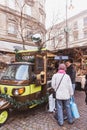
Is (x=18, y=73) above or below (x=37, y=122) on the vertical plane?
above

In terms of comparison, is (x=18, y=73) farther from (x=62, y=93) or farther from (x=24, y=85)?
(x=62, y=93)

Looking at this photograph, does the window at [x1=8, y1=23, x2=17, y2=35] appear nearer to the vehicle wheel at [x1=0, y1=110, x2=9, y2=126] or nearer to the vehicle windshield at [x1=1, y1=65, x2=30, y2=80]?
the vehicle windshield at [x1=1, y1=65, x2=30, y2=80]

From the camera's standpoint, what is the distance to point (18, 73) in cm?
646

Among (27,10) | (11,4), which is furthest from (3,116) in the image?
(27,10)

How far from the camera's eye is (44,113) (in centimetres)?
680

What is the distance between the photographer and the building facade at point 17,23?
780 inches

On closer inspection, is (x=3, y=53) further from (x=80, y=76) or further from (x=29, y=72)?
(x=29, y=72)

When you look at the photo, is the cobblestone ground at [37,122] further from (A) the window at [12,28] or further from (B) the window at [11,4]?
(B) the window at [11,4]

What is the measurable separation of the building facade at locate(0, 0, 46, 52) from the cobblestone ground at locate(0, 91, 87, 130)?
1136 cm

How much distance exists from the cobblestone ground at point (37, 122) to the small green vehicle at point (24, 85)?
0.34 meters

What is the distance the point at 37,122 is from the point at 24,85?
128 centimetres

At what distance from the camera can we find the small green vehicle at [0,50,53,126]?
231 inches

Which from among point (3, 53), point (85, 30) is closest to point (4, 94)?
point (3, 53)

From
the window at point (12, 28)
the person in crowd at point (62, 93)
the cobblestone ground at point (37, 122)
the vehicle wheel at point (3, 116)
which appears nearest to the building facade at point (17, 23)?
the window at point (12, 28)
